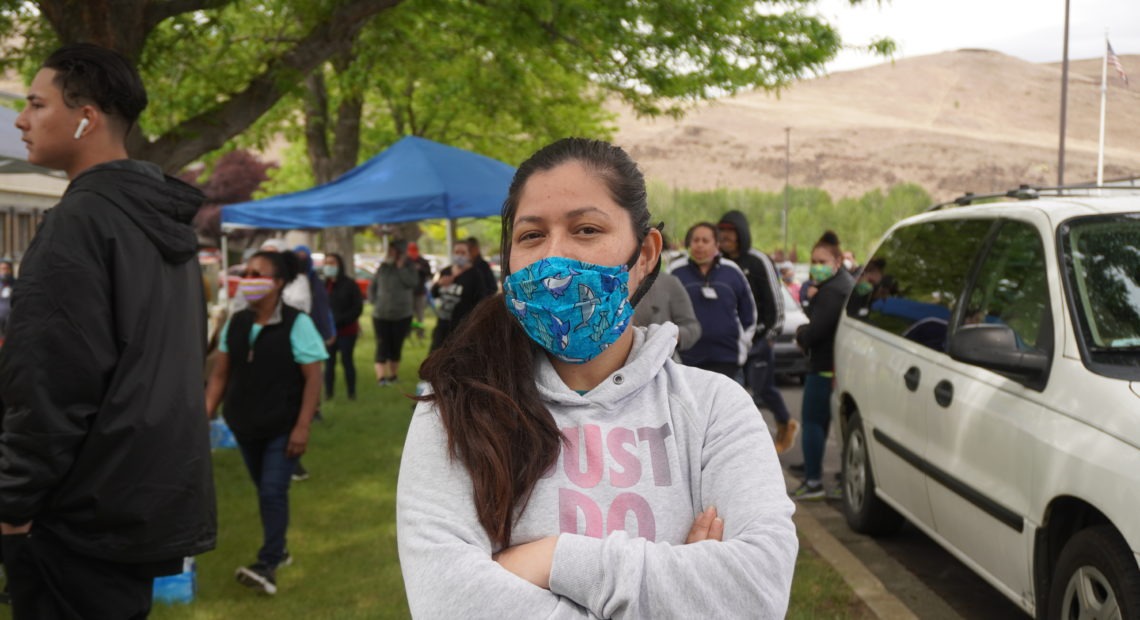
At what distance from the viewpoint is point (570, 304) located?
1.80 m

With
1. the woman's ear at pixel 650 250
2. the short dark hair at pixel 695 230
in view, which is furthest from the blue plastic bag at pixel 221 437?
the woman's ear at pixel 650 250

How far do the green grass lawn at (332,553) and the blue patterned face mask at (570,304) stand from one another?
3.26 metres

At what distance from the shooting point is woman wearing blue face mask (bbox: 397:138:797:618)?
1637 millimetres

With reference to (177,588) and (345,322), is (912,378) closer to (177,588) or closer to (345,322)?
(177,588)

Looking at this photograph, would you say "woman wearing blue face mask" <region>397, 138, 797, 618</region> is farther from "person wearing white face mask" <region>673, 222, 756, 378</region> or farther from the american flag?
the american flag

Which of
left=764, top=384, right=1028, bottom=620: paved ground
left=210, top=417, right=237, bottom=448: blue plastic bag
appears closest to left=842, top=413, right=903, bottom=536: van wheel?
left=764, top=384, right=1028, bottom=620: paved ground

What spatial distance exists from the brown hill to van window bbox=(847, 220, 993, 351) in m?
104

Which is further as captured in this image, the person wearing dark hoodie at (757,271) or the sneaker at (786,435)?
the sneaker at (786,435)

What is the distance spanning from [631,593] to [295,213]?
10.4 m

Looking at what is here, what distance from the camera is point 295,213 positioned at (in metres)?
11.5

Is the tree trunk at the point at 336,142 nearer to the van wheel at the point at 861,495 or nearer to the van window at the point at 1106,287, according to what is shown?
the van wheel at the point at 861,495

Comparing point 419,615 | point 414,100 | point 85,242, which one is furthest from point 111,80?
point 414,100

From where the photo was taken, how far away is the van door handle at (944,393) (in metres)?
4.66

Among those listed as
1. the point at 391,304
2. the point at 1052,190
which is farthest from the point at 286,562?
the point at 391,304
